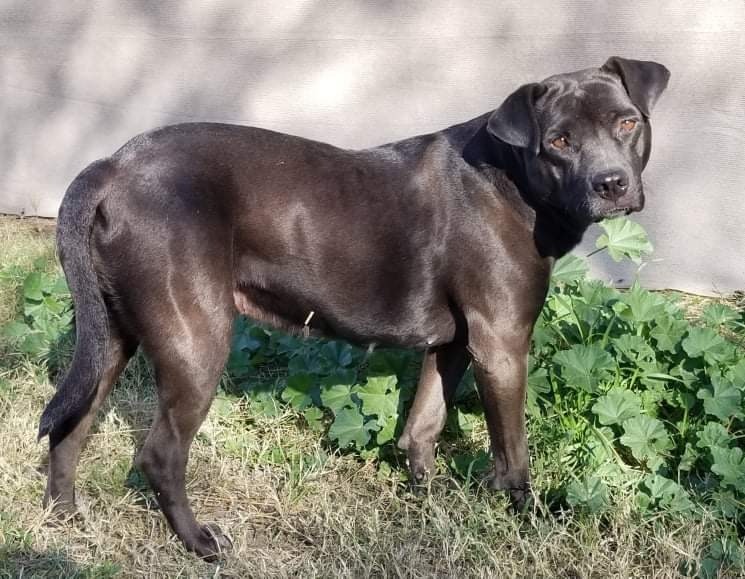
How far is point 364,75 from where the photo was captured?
5.86 m

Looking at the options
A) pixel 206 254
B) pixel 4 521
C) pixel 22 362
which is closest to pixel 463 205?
pixel 206 254

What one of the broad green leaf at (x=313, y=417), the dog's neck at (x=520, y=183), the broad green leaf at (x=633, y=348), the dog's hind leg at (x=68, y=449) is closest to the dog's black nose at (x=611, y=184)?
the dog's neck at (x=520, y=183)

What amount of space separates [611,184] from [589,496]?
3.73 feet

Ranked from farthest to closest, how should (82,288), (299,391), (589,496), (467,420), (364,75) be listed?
(364,75), (299,391), (467,420), (589,496), (82,288)

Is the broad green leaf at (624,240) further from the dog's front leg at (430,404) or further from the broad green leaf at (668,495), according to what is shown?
the broad green leaf at (668,495)

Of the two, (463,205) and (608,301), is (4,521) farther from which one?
(608,301)

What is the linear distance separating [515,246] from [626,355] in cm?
82

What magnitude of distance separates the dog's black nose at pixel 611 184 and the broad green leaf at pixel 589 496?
41.7 inches

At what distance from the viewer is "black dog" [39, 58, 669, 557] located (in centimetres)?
342

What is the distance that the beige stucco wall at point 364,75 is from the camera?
5344mm

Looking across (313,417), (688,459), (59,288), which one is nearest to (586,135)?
(688,459)

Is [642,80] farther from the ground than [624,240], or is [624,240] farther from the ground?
[642,80]

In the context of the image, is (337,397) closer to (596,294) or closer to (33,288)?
(596,294)

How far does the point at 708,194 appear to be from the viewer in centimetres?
549
